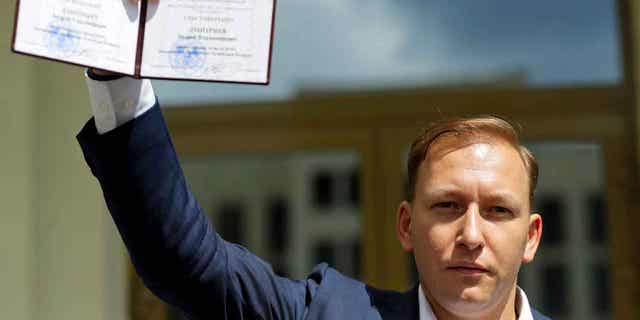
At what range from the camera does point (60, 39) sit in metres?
1.45

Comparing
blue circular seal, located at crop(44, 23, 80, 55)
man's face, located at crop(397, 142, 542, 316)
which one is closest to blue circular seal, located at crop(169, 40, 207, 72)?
blue circular seal, located at crop(44, 23, 80, 55)

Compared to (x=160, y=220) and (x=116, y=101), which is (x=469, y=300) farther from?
(x=116, y=101)

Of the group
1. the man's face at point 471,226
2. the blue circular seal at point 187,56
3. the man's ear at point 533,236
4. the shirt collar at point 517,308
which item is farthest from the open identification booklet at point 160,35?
the man's ear at point 533,236

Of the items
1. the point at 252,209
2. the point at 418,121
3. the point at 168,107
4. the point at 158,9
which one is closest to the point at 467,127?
the point at 158,9

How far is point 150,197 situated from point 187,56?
8.3 inches

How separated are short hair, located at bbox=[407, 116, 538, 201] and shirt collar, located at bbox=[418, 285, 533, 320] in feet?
0.57

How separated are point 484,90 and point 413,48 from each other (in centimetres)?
37

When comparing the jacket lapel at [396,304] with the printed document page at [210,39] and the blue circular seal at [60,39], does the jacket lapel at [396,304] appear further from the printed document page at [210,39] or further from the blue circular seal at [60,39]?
the blue circular seal at [60,39]

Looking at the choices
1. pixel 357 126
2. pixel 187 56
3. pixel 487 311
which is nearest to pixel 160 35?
pixel 187 56

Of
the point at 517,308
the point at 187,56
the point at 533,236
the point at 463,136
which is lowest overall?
the point at 517,308

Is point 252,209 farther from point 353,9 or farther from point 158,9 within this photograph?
point 158,9

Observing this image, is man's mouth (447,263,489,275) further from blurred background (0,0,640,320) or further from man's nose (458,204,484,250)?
blurred background (0,0,640,320)

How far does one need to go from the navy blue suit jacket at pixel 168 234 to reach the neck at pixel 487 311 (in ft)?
0.87

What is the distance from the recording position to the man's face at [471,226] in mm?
1709
